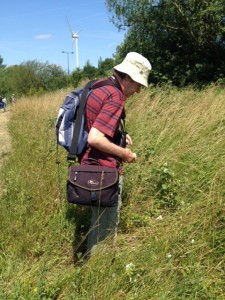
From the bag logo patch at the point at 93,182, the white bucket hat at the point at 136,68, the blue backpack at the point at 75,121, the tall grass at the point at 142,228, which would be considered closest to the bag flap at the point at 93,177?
the bag logo patch at the point at 93,182

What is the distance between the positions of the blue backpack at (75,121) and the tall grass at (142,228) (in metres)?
0.83

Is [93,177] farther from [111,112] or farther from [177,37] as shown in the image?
[177,37]

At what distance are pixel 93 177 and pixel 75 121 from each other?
44 centimetres

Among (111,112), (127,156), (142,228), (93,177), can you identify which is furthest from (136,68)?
(142,228)

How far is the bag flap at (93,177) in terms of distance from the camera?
7.95 feet

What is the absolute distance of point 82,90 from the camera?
8.31ft

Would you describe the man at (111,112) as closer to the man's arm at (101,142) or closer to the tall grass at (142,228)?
the man's arm at (101,142)

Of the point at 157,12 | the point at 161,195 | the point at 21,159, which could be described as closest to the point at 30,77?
the point at 157,12

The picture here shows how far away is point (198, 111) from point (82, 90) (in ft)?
11.5

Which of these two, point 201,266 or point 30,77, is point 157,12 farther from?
point 30,77

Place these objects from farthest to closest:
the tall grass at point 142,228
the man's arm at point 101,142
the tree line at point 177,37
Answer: the tree line at point 177,37 < the tall grass at point 142,228 < the man's arm at point 101,142

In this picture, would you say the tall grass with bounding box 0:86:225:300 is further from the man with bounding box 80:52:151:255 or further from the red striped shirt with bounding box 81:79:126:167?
the red striped shirt with bounding box 81:79:126:167

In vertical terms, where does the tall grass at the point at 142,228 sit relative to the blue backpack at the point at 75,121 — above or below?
below

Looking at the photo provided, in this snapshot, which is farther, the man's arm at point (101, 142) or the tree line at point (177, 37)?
the tree line at point (177, 37)
